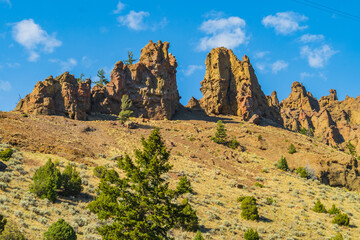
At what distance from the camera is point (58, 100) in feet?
203

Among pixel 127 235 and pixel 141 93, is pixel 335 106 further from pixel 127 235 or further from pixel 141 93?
pixel 127 235

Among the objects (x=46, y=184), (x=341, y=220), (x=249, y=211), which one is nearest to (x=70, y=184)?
(x=46, y=184)

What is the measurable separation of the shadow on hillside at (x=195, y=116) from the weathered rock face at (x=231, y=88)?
4.31 metres

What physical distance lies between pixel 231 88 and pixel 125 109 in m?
32.9

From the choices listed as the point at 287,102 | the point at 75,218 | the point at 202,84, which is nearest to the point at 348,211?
the point at 75,218

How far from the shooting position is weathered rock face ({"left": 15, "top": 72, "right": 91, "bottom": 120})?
59.3m

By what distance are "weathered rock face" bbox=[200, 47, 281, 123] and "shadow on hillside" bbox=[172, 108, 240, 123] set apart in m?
4.31

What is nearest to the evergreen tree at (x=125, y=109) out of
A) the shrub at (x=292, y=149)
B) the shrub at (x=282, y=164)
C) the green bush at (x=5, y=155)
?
the shrub at (x=282, y=164)

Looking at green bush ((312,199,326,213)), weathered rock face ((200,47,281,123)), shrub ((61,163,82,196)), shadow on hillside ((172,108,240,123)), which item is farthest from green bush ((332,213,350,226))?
weathered rock face ((200,47,281,123))

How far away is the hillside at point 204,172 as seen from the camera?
78.8 feet

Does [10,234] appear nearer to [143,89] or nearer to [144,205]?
[144,205]

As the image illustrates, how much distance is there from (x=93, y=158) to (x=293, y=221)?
25.6 metres

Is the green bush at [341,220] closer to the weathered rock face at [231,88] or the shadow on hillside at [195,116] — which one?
the shadow on hillside at [195,116]

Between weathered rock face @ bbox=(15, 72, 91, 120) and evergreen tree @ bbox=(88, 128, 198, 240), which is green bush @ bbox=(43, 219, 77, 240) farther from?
weathered rock face @ bbox=(15, 72, 91, 120)
